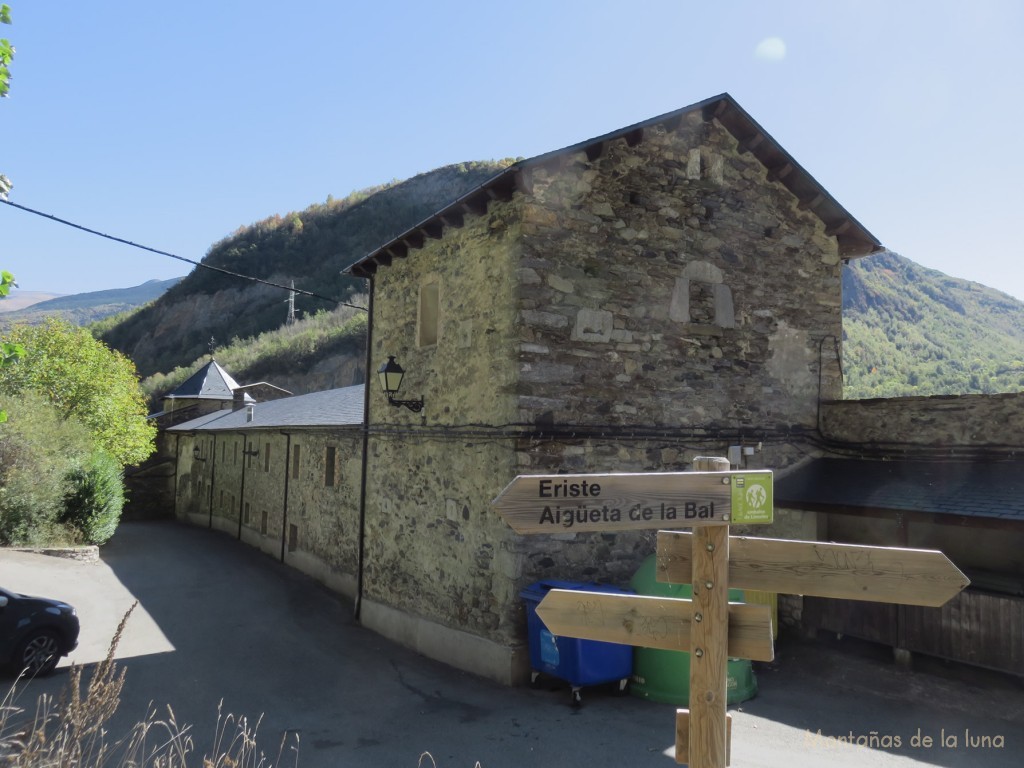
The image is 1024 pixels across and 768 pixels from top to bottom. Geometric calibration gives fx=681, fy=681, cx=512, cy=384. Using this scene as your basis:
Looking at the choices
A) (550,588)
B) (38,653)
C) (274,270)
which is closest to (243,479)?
(38,653)

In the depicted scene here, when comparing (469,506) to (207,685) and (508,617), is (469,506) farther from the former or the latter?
(207,685)

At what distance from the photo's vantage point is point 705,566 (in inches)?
109

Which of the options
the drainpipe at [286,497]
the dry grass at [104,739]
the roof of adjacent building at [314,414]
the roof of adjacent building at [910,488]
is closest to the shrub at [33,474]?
the roof of adjacent building at [314,414]

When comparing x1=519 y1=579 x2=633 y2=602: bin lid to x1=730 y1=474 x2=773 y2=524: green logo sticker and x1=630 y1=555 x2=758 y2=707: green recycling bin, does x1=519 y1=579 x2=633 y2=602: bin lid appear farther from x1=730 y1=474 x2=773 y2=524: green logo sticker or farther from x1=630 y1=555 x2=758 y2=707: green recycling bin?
x1=730 y1=474 x2=773 y2=524: green logo sticker

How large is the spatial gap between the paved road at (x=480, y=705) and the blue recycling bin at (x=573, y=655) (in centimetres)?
25

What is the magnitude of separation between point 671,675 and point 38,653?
7507 millimetres

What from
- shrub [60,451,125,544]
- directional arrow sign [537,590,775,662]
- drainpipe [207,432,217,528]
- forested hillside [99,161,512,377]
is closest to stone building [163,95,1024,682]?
directional arrow sign [537,590,775,662]

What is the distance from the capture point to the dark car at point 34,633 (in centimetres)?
808

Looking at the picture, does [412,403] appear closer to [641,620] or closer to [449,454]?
[449,454]

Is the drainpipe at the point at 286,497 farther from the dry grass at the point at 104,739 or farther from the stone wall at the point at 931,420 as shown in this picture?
the stone wall at the point at 931,420

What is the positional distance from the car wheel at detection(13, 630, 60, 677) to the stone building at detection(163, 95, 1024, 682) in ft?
13.7

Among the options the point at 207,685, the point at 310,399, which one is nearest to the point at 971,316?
the point at 310,399

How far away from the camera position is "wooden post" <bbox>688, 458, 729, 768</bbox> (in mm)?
2729

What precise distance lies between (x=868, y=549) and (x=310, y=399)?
68.9ft
